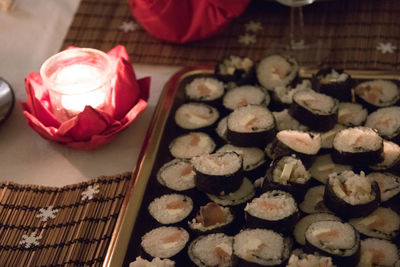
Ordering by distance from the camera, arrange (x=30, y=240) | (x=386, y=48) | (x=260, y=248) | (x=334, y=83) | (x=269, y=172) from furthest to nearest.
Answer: (x=386, y=48) → (x=334, y=83) → (x=30, y=240) → (x=269, y=172) → (x=260, y=248)

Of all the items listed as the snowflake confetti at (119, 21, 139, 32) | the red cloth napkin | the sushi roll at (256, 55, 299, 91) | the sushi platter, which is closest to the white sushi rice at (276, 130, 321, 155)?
the sushi platter

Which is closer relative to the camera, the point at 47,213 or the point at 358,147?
the point at 358,147

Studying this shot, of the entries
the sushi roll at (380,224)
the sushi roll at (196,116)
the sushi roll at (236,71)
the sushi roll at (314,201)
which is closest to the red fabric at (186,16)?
the sushi roll at (236,71)

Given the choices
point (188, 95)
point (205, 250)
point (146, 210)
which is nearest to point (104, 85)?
point (188, 95)

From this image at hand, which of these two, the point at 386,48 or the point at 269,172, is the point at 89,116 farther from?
the point at 386,48

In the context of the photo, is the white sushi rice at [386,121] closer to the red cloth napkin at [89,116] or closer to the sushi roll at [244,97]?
the sushi roll at [244,97]

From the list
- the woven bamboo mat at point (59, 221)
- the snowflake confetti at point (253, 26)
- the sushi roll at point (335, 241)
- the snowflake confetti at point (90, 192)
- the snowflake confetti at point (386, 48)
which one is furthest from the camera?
the snowflake confetti at point (253, 26)

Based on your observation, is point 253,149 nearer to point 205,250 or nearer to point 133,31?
point 205,250

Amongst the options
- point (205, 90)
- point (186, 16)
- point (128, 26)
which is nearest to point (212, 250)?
point (205, 90)
